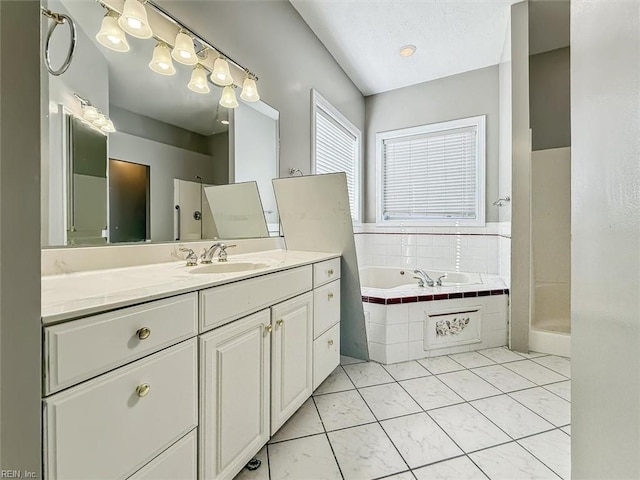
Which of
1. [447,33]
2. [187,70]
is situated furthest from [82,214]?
[447,33]

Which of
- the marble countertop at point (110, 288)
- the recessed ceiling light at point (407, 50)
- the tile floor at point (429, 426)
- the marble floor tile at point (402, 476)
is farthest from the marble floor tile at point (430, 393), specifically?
the recessed ceiling light at point (407, 50)

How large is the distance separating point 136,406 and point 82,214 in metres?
0.81

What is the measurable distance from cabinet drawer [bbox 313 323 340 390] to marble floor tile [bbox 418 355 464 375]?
705 millimetres

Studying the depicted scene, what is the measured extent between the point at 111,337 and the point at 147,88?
1.22 m

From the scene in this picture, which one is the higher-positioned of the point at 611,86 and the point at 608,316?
the point at 611,86

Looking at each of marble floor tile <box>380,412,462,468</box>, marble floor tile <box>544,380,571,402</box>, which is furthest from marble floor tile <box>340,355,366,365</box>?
marble floor tile <box>544,380,571,402</box>

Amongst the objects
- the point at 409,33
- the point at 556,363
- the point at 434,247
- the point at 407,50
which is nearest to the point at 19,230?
the point at 556,363

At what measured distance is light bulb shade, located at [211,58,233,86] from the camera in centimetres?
168

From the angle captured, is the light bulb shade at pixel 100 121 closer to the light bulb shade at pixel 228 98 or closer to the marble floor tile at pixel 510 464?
the light bulb shade at pixel 228 98

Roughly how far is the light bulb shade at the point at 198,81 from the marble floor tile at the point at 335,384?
1.84 meters

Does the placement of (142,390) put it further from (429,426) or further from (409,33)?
(409,33)

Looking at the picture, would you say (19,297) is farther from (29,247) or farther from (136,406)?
(136,406)

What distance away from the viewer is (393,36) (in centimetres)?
266

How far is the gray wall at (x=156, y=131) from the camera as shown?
4.22 ft
